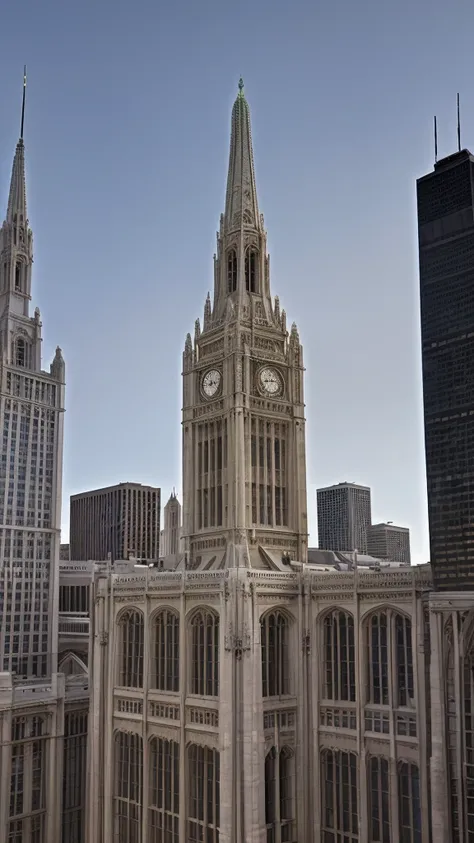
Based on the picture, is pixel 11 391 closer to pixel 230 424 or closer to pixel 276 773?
pixel 230 424

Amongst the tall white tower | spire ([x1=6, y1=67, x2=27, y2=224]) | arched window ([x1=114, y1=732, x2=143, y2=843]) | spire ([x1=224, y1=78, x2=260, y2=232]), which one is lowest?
arched window ([x1=114, y1=732, x2=143, y2=843])

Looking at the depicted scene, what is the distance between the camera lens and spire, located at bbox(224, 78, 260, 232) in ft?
284

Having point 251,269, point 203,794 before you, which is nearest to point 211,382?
point 251,269

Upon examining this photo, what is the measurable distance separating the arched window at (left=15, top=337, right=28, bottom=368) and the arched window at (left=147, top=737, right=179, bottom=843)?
2572 inches

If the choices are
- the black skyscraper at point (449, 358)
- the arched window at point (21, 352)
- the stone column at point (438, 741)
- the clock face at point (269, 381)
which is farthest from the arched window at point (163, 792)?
the arched window at point (21, 352)

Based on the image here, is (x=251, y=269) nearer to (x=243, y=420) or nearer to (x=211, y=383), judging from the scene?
(x=211, y=383)

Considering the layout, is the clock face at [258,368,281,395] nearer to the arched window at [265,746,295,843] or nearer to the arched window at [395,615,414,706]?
the arched window at [395,615,414,706]

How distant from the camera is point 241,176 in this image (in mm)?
87500

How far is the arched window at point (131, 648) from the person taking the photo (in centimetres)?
7556

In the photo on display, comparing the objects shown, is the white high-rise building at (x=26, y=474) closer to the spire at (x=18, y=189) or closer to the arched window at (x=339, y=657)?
the spire at (x=18, y=189)

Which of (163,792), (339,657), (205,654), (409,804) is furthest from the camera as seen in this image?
(163,792)

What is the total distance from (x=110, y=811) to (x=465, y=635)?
39.6 meters

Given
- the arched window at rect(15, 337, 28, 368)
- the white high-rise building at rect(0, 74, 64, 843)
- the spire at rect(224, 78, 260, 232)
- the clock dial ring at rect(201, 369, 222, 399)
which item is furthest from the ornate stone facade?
the arched window at rect(15, 337, 28, 368)

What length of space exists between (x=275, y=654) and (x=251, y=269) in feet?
126
